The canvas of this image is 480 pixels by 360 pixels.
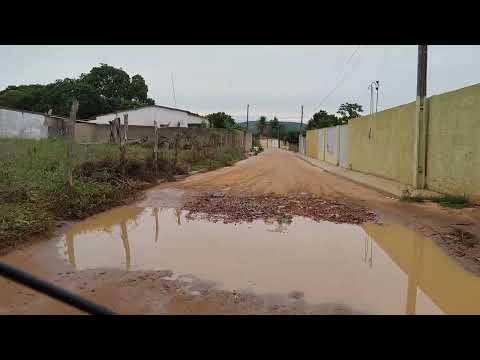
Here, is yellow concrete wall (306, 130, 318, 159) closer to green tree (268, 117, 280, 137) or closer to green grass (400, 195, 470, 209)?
green grass (400, 195, 470, 209)

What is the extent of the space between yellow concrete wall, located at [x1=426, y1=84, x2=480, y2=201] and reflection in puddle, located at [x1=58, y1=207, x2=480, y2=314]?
338 cm

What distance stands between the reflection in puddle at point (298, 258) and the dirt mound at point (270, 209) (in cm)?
44

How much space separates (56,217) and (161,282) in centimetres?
352

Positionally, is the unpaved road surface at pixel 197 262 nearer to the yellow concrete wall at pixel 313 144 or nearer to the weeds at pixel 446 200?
the weeds at pixel 446 200

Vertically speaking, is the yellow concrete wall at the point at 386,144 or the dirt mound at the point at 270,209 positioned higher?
the yellow concrete wall at the point at 386,144

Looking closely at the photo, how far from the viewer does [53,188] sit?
766 centimetres

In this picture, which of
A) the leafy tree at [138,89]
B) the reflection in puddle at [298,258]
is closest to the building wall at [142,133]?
the reflection in puddle at [298,258]

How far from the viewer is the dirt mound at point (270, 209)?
7688mm

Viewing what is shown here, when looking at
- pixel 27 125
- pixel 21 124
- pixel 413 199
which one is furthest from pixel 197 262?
pixel 27 125

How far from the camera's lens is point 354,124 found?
2088 cm

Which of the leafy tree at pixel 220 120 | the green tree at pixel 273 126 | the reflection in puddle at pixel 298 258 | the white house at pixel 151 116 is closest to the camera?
the reflection in puddle at pixel 298 258
